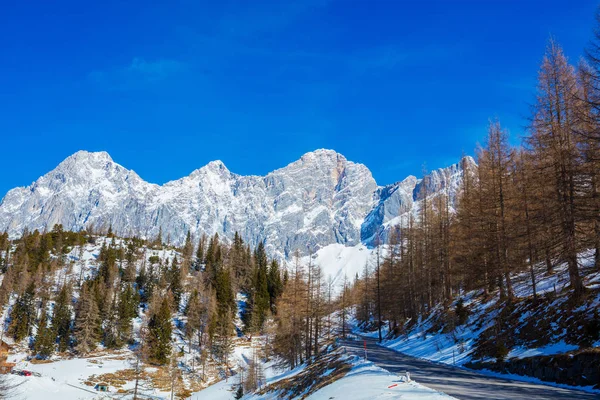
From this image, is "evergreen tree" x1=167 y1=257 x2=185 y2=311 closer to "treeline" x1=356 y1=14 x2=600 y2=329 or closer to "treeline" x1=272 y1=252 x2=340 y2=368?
"treeline" x1=272 y1=252 x2=340 y2=368

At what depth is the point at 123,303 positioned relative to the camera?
86.7m

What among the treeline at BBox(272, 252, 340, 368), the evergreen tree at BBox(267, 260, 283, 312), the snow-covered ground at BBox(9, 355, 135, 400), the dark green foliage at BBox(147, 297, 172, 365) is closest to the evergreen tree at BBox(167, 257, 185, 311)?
the dark green foliage at BBox(147, 297, 172, 365)

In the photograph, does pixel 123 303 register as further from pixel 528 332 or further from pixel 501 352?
pixel 528 332

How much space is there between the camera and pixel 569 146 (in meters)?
22.5

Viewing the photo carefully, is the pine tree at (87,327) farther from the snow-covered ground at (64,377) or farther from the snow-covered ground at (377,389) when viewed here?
the snow-covered ground at (377,389)

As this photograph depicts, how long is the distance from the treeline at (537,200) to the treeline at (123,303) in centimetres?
4615

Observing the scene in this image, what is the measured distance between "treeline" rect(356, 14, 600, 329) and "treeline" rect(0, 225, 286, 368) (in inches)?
1817

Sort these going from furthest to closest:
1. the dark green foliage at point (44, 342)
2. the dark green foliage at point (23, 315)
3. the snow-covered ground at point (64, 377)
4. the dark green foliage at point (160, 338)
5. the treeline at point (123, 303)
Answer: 1. the dark green foliage at point (23, 315)
2. the treeline at point (123, 303)
3. the dark green foliage at point (44, 342)
4. the dark green foliage at point (160, 338)
5. the snow-covered ground at point (64, 377)

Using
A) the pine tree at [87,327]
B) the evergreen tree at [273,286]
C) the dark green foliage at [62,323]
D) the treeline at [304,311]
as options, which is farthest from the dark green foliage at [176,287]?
the treeline at [304,311]

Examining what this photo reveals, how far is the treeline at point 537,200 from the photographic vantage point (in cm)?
2086

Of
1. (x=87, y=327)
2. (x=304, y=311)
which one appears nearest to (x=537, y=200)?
(x=304, y=311)

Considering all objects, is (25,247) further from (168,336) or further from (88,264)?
(168,336)

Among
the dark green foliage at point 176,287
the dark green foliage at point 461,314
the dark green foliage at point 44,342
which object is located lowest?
the dark green foliage at point 44,342

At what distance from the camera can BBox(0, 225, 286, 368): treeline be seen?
79.1 m
